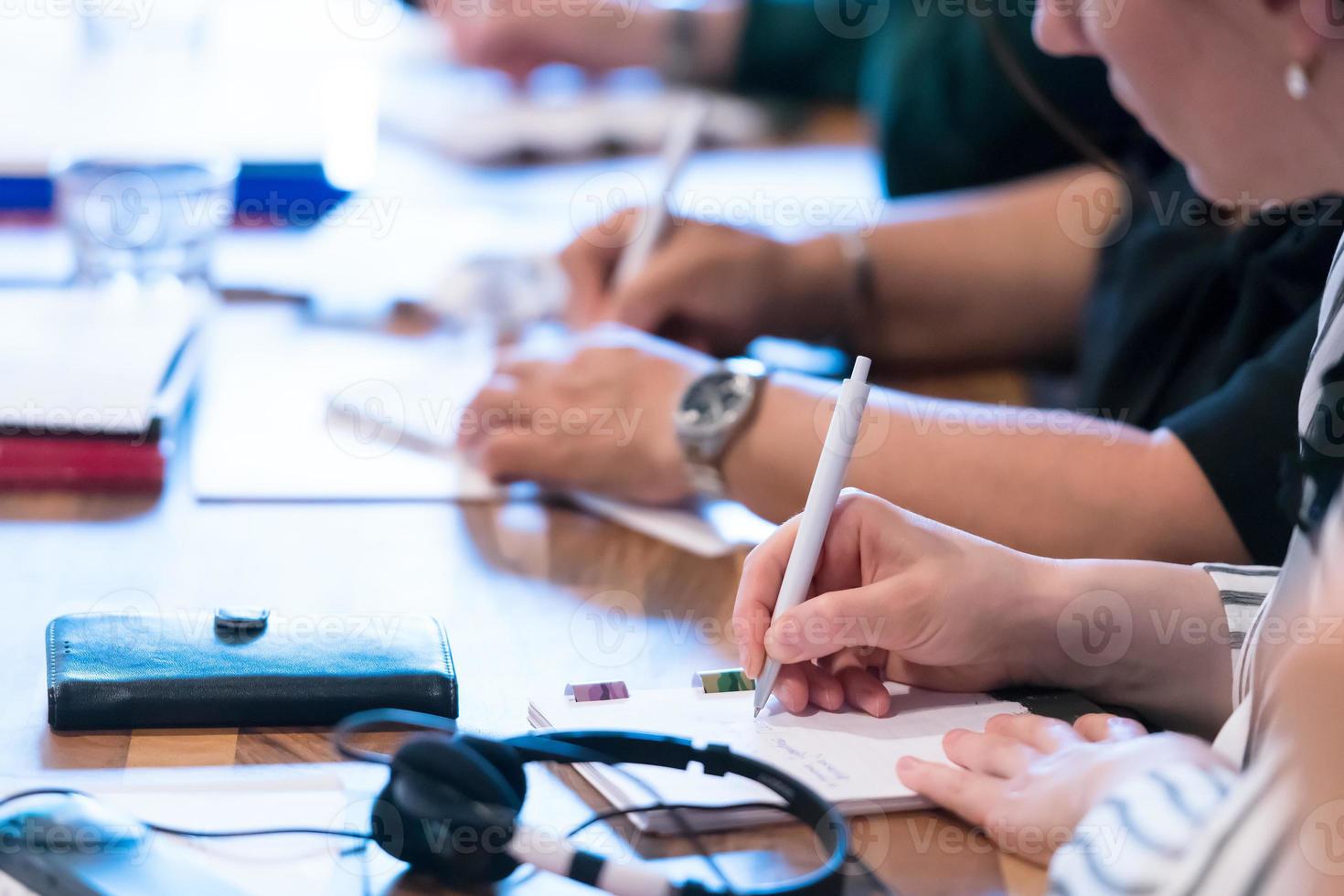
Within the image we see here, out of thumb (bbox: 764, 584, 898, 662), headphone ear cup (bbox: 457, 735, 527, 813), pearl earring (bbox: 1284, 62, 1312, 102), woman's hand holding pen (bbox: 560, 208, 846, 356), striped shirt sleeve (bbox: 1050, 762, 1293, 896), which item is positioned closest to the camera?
striped shirt sleeve (bbox: 1050, 762, 1293, 896)

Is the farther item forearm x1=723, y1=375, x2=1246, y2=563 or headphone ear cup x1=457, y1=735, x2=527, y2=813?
forearm x1=723, y1=375, x2=1246, y2=563

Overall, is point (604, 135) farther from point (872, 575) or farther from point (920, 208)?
point (872, 575)

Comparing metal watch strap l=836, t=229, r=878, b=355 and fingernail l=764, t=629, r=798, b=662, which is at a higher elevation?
metal watch strap l=836, t=229, r=878, b=355

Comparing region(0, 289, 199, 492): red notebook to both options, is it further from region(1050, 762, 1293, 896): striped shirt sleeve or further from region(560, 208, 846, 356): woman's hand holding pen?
region(1050, 762, 1293, 896): striped shirt sleeve

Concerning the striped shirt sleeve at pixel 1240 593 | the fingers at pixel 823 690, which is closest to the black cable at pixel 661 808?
the fingers at pixel 823 690

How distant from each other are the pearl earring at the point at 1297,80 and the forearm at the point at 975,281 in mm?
495

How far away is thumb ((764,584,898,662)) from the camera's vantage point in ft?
2.32

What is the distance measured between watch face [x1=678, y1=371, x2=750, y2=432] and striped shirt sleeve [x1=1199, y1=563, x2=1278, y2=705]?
347mm

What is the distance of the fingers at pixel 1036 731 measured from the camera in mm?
690

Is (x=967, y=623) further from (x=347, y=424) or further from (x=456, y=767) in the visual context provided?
(x=347, y=424)

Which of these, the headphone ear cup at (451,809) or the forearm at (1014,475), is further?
the forearm at (1014,475)

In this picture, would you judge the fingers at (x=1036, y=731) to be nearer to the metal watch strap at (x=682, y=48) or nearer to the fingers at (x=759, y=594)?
the fingers at (x=759, y=594)

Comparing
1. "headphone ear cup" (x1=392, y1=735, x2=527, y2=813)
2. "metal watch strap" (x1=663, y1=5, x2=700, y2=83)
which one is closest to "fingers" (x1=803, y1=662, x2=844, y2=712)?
"headphone ear cup" (x1=392, y1=735, x2=527, y2=813)

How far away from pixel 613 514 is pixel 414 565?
6.3 inches
